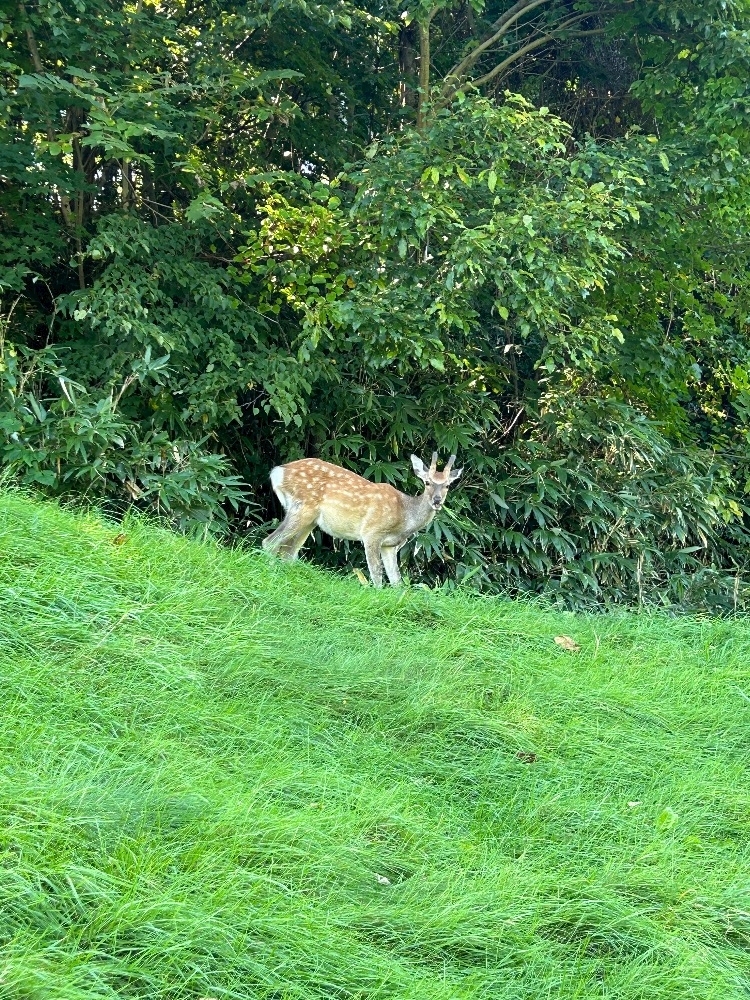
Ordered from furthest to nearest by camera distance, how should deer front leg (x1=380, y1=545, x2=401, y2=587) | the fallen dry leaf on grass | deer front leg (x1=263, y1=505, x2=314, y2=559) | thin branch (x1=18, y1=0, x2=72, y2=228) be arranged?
1. deer front leg (x1=380, y1=545, x2=401, y2=587)
2. deer front leg (x1=263, y1=505, x2=314, y2=559)
3. thin branch (x1=18, y1=0, x2=72, y2=228)
4. the fallen dry leaf on grass

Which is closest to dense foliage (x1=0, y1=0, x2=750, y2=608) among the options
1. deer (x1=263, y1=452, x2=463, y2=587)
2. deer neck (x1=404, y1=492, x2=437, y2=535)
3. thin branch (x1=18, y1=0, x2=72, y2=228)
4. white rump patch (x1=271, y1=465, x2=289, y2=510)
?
thin branch (x1=18, y1=0, x2=72, y2=228)

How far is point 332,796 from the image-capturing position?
4.46m

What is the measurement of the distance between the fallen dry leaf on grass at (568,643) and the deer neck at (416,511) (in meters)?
2.28

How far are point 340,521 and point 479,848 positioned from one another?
193 inches

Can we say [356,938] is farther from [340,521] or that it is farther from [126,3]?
[126,3]

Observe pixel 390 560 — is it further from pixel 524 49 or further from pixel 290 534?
pixel 524 49

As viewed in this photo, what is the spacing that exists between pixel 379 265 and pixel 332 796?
20.4ft

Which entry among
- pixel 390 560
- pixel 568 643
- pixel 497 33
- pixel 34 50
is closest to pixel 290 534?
pixel 390 560

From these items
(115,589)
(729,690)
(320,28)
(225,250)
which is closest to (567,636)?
(729,690)

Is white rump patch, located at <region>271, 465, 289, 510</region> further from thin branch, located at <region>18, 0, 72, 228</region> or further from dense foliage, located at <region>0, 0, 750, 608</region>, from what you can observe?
thin branch, located at <region>18, 0, 72, 228</region>

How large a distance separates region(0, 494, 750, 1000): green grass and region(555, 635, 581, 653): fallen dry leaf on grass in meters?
0.12

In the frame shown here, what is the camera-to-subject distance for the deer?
9.00 m

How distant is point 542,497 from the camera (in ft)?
35.0

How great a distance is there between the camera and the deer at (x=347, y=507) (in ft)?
29.5
